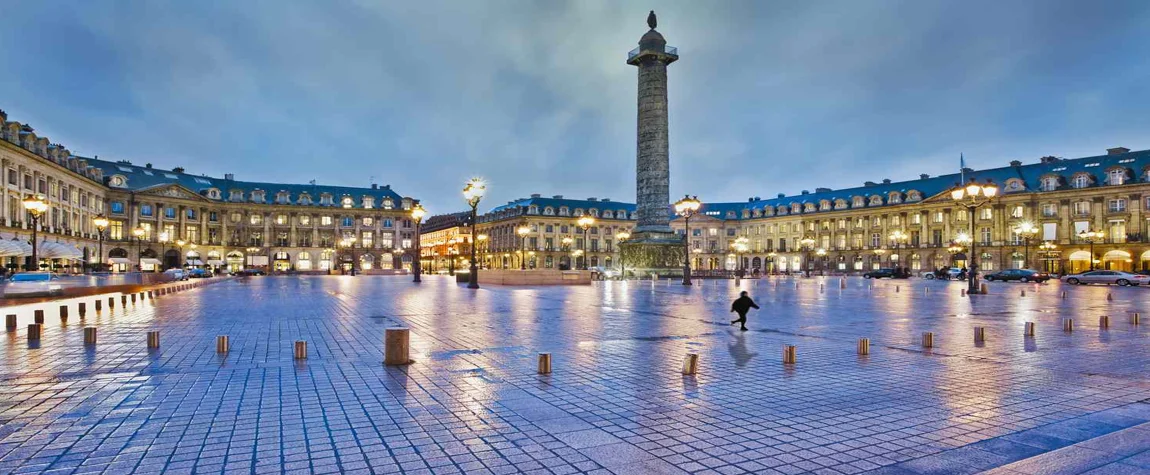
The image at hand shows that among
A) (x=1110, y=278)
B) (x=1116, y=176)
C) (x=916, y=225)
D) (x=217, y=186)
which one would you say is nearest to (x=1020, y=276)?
(x=1110, y=278)

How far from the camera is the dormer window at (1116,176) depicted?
75.6m

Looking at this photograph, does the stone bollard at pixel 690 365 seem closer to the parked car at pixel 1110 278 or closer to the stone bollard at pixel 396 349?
the stone bollard at pixel 396 349

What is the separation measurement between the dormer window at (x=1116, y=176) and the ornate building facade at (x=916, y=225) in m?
0.09

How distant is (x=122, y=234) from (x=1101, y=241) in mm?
118960

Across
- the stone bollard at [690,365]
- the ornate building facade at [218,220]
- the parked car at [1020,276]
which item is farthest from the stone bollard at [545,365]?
the ornate building facade at [218,220]

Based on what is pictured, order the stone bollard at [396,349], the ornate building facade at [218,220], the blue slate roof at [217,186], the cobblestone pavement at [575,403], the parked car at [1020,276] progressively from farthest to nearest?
1. the blue slate roof at [217,186]
2. the ornate building facade at [218,220]
3. the parked car at [1020,276]
4. the stone bollard at [396,349]
5. the cobblestone pavement at [575,403]

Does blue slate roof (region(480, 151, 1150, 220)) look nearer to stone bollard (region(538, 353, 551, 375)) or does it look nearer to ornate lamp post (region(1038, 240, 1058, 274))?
ornate lamp post (region(1038, 240, 1058, 274))

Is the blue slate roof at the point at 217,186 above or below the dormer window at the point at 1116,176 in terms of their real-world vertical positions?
above

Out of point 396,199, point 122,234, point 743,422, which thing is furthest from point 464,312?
point 396,199

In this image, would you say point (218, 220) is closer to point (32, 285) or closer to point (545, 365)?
point (32, 285)

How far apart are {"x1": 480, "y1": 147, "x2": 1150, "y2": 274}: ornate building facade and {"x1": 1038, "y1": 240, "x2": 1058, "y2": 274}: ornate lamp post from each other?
0.40 ft

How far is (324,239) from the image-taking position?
102062 millimetres

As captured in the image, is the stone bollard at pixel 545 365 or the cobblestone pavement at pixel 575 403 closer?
the cobblestone pavement at pixel 575 403

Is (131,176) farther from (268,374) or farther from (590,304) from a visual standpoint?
(268,374)
